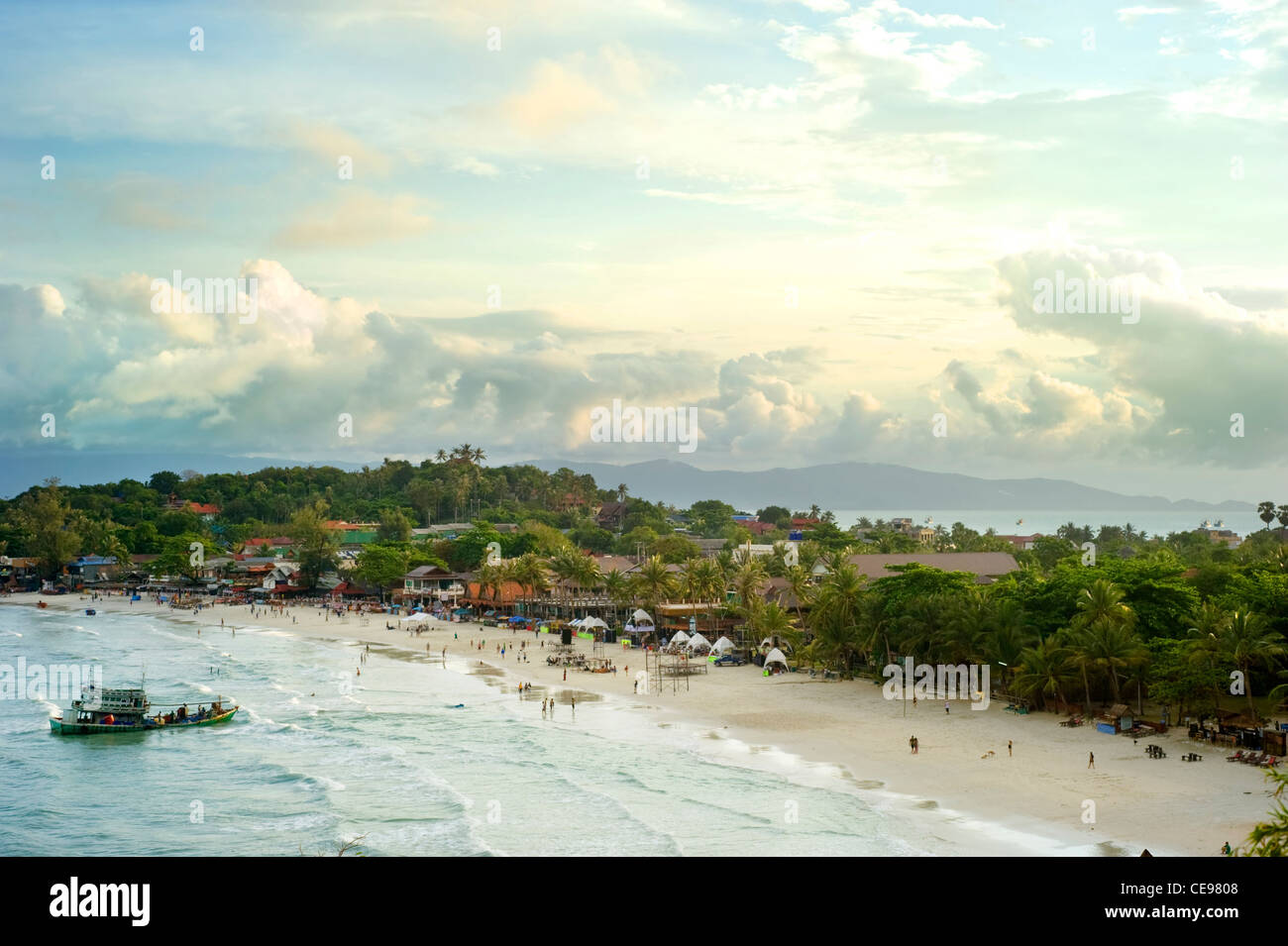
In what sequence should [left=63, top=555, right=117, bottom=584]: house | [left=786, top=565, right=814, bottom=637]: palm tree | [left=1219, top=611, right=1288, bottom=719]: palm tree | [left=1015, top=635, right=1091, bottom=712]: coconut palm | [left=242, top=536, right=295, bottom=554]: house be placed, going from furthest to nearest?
[left=242, top=536, right=295, bottom=554]: house < [left=63, top=555, right=117, bottom=584]: house < [left=786, top=565, right=814, bottom=637]: palm tree < [left=1015, top=635, right=1091, bottom=712]: coconut palm < [left=1219, top=611, right=1288, bottom=719]: palm tree

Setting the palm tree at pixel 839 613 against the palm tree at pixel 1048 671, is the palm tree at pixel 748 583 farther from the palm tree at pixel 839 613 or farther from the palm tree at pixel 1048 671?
the palm tree at pixel 1048 671

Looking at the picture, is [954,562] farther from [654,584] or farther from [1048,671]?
[1048,671]

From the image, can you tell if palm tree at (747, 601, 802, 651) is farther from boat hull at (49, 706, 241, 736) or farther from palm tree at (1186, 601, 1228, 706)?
boat hull at (49, 706, 241, 736)

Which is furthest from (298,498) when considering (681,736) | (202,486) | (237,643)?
(681,736)

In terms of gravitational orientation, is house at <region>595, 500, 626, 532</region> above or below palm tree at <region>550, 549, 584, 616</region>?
above

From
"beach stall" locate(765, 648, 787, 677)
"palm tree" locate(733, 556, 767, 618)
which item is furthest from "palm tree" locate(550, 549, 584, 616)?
"beach stall" locate(765, 648, 787, 677)

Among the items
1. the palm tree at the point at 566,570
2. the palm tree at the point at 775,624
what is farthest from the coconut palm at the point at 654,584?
the palm tree at the point at 775,624

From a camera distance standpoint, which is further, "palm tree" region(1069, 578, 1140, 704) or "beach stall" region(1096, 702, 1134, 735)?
"palm tree" region(1069, 578, 1140, 704)
